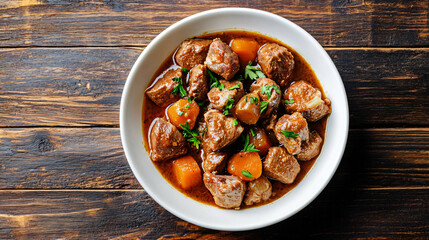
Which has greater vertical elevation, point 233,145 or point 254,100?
point 254,100

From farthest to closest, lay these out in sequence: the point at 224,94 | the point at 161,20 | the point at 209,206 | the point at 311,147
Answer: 1. the point at 161,20
2. the point at 209,206
3. the point at 311,147
4. the point at 224,94

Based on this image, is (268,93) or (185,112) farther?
(185,112)

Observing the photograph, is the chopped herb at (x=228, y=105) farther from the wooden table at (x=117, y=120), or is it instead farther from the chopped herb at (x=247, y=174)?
the wooden table at (x=117, y=120)

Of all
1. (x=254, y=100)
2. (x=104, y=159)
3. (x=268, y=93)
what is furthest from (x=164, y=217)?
(x=268, y=93)

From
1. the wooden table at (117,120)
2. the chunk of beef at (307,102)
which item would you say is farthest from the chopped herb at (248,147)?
the wooden table at (117,120)

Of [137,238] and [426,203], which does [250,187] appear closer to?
[137,238]

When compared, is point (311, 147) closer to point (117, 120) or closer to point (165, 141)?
point (165, 141)

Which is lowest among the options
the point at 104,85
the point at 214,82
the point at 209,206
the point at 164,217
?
the point at 164,217

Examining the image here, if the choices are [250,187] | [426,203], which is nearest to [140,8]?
[250,187]
